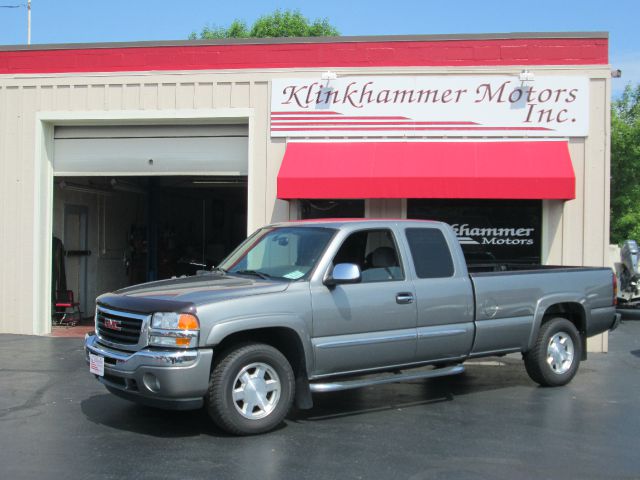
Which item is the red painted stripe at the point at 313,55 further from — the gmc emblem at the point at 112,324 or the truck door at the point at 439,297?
the gmc emblem at the point at 112,324

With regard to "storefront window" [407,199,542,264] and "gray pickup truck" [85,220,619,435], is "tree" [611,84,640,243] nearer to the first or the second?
"storefront window" [407,199,542,264]

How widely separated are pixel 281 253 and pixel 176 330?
1569 mm

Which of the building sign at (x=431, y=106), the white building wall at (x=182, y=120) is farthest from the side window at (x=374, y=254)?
the building sign at (x=431, y=106)

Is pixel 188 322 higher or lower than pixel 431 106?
lower

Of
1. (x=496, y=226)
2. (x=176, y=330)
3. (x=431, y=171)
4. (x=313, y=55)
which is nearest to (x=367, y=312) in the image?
(x=176, y=330)

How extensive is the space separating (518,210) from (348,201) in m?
2.83

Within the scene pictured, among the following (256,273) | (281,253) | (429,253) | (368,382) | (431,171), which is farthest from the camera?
(431,171)

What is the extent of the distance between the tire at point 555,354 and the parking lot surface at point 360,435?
168 millimetres

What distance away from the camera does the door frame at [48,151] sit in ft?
39.3

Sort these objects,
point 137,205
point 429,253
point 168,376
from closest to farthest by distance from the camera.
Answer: point 168,376 → point 429,253 → point 137,205

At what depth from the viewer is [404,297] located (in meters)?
6.62

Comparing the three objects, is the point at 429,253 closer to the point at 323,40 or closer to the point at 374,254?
the point at 374,254

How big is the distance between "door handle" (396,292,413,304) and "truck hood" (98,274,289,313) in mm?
1160

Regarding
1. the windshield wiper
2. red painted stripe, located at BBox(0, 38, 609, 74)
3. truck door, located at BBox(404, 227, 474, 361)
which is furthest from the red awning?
the windshield wiper
